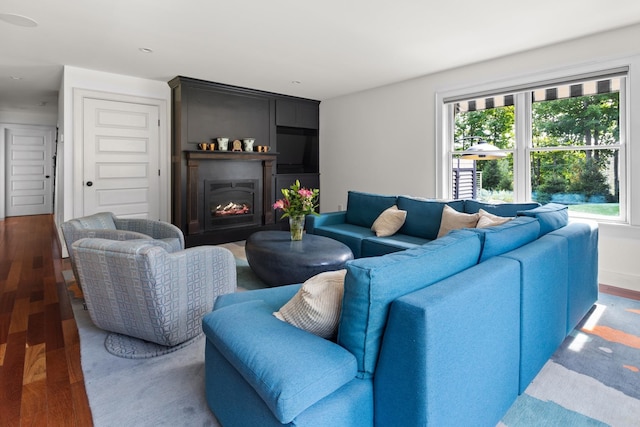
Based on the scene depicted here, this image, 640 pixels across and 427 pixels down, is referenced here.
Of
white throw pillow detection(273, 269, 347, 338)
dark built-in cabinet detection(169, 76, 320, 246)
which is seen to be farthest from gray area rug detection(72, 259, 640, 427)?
dark built-in cabinet detection(169, 76, 320, 246)

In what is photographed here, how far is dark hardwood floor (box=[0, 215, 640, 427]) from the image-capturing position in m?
1.67

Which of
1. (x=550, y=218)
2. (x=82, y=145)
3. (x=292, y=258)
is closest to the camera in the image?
(x=550, y=218)

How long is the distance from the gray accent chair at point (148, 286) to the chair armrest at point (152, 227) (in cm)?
94

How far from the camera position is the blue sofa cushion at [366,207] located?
14.3ft

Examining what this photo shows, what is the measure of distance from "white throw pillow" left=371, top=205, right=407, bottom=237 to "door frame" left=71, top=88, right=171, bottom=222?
315 cm

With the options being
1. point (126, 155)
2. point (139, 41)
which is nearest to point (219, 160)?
point (126, 155)

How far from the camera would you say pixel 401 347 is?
3.67 feet

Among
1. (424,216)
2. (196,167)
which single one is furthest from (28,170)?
(424,216)

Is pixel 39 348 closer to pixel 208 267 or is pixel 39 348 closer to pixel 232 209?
pixel 208 267

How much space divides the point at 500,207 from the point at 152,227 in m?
3.21

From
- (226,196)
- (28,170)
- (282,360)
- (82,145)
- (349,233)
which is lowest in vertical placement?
(282,360)

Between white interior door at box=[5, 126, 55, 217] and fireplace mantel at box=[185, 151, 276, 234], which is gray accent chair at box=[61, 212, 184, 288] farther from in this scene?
white interior door at box=[5, 126, 55, 217]

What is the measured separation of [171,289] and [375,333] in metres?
1.32

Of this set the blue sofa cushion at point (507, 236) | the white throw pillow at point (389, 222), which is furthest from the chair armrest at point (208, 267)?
the white throw pillow at point (389, 222)
